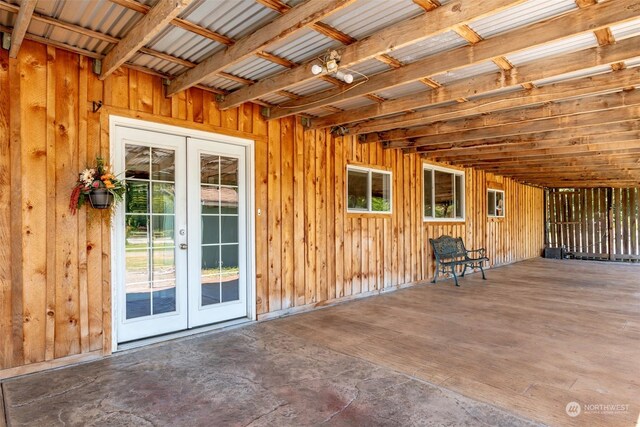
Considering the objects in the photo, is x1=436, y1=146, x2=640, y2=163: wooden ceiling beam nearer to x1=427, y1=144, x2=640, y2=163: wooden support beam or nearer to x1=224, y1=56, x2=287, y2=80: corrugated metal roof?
x1=427, y1=144, x2=640, y2=163: wooden support beam

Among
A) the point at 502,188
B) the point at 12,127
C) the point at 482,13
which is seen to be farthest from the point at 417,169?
the point at 12,127

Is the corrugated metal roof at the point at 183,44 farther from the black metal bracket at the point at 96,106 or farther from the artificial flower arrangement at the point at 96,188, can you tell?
the artificial flower arrangement at the point at 96,188

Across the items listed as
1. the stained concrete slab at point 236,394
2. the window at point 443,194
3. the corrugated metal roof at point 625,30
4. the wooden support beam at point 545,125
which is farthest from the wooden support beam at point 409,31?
the window at point 443,194

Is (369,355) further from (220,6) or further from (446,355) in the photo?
(220,6)

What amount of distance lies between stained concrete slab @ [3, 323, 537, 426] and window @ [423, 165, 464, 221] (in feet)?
16.0

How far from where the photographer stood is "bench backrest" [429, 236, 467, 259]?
23.8ft

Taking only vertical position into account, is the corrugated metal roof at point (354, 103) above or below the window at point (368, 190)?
above

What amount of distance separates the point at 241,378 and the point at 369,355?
1171 millimetres

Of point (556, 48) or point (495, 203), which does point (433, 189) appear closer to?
point (495, 203)

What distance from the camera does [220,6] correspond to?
254cm

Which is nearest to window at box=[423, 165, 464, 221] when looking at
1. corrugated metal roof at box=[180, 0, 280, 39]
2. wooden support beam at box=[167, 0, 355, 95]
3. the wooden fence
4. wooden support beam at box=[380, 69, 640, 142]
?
wooden support beam at box=[380, 69, 640, 142]

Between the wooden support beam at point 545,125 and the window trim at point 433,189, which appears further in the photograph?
the window trim at point 433,189

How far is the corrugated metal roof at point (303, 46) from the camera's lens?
9.61 feet

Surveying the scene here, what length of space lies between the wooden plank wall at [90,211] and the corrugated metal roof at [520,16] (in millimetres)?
2742
